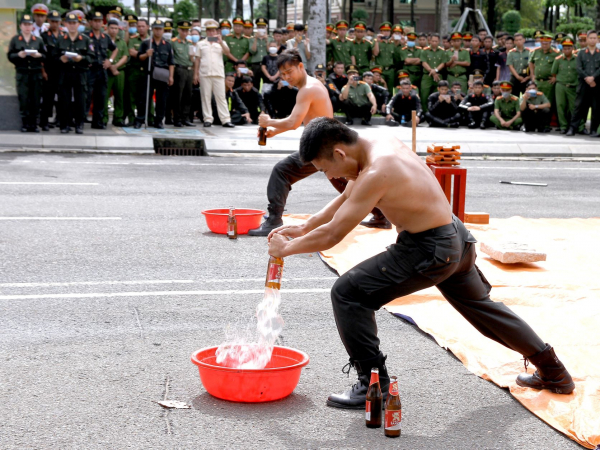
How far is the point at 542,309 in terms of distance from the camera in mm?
6754

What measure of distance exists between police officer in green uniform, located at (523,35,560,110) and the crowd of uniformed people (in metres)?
0.03

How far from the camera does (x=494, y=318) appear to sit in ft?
15.7

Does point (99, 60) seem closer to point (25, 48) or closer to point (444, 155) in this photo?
point (25, 48)

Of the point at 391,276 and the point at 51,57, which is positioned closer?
the point at 391,276

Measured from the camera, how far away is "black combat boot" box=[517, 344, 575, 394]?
16.0ft

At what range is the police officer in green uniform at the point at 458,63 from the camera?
76.6 ft

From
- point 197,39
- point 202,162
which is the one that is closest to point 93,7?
point 197,39

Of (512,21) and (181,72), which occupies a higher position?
(512,21)

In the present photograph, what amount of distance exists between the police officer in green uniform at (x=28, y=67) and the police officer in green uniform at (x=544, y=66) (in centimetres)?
1202

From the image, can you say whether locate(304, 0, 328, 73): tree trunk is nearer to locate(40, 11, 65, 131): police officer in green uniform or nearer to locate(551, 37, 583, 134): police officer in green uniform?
locate(551, 37, 583, 134): police officer in green uniform

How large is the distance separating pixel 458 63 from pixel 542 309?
17429 millimetres

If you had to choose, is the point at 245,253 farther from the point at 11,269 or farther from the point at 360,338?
the point at 360,338

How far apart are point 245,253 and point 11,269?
2218 millimetres

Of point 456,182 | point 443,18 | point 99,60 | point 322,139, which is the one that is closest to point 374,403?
point 322,139
